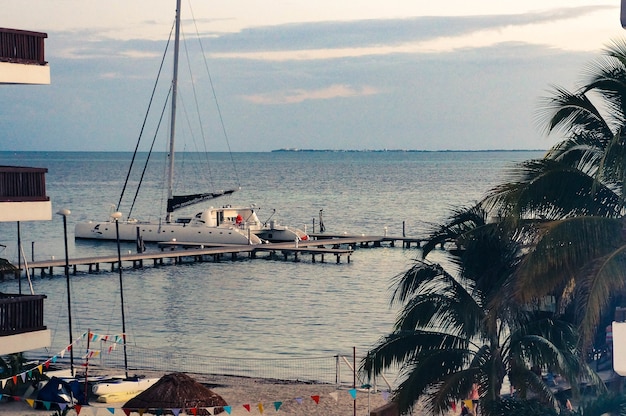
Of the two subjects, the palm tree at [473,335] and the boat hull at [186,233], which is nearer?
the palm tree at [473,335]

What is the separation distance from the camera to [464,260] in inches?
691

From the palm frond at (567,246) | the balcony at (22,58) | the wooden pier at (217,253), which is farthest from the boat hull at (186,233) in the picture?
the palm frond at (567,246)

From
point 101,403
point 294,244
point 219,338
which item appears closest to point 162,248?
point 294,244

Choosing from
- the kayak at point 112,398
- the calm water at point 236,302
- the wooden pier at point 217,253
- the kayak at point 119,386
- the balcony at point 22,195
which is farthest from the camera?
the wooden pier at point 217,253

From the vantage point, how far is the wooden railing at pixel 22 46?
19094mm

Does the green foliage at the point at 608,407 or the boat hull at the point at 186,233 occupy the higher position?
the green foliage at the point at 608,407

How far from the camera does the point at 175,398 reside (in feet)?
68.3

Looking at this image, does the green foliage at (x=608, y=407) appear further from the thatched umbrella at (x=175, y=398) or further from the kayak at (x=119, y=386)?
the kayak at (x=119, y=386)

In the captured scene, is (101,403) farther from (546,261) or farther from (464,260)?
(546,261)

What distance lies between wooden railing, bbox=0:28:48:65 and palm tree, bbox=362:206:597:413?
7.94 meters

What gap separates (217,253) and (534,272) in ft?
167

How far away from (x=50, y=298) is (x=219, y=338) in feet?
42.8

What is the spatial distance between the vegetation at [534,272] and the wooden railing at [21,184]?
706 centimetres

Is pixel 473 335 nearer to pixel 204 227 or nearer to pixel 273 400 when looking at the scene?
pixel 273 400
